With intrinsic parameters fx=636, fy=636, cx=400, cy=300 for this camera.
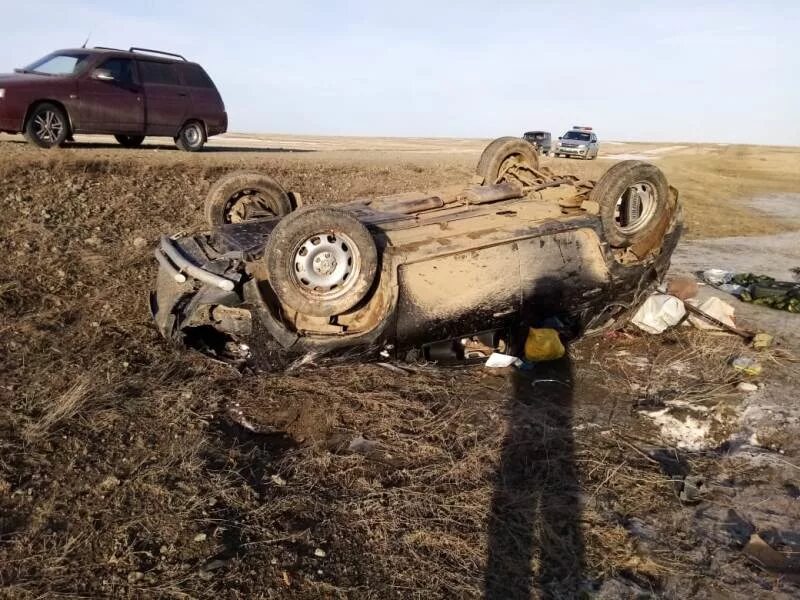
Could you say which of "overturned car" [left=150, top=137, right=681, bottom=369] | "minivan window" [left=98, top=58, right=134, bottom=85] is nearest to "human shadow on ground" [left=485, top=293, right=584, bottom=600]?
"overturned car" [left=150, top=137, right=681, bottom=369]

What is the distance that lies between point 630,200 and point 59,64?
886cm

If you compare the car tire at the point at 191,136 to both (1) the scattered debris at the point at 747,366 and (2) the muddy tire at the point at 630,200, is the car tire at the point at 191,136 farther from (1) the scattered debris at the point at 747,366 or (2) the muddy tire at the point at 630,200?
(1) the scattered debris at the point at 747,366

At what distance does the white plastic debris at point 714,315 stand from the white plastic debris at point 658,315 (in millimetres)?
324

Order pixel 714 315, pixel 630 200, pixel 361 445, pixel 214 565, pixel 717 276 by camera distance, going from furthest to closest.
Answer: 1. pixel 717 276
2. pixel 714 315
3. pixel 630 200
4. pixel 361 445
5. pixel 214 565

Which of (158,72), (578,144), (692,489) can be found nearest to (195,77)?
(158,72)

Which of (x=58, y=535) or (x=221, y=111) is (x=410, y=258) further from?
(x=221, y=111)

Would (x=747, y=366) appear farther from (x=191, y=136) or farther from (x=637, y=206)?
(x=191, y=136)

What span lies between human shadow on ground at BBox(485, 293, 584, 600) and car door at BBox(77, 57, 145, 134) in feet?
27.4

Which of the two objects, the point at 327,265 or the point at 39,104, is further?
the point at 39,104

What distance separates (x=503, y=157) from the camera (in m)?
6.54

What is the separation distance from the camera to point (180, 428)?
3891 millimetres

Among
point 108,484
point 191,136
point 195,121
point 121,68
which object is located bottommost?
point 108,484

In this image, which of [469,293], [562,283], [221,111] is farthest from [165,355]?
[221,111]

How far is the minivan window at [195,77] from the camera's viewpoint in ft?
37.7
